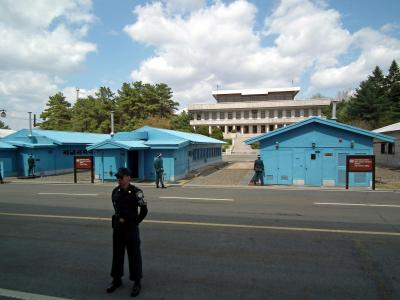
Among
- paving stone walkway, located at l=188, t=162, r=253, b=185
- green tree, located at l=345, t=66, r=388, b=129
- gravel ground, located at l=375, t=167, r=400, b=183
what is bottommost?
paving stone walkway, located at l=188, t=162, r=253, b=185

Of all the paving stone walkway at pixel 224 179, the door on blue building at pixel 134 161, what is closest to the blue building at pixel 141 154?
the door on blue building at pixel 134 161

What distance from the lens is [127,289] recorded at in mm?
4543

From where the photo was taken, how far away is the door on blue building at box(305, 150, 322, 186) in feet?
57.5

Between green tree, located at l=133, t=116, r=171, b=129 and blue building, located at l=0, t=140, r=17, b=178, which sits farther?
green tree, located at l=133, t=116, r=171, b=129

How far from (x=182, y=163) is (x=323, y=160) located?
33.3 feet

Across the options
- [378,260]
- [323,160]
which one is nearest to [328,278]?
[378,260]

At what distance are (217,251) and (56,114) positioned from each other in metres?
65.1

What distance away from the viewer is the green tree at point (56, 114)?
62000mm

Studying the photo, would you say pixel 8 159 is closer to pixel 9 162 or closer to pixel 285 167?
pixel 9 162

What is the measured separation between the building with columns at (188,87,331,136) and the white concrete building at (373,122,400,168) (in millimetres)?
36637

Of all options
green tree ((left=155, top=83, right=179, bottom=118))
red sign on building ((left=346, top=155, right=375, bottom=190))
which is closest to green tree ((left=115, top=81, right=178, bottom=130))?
green tree ((left=155, top=83, right=179, bottom=118))

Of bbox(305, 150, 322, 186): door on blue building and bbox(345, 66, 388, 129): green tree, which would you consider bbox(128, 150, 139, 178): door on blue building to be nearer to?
bbox(305, 150, 322, 186): door on blue building

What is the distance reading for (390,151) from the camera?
2836 centimetres

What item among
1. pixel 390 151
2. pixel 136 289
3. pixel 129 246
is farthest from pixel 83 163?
pixel 390 151
